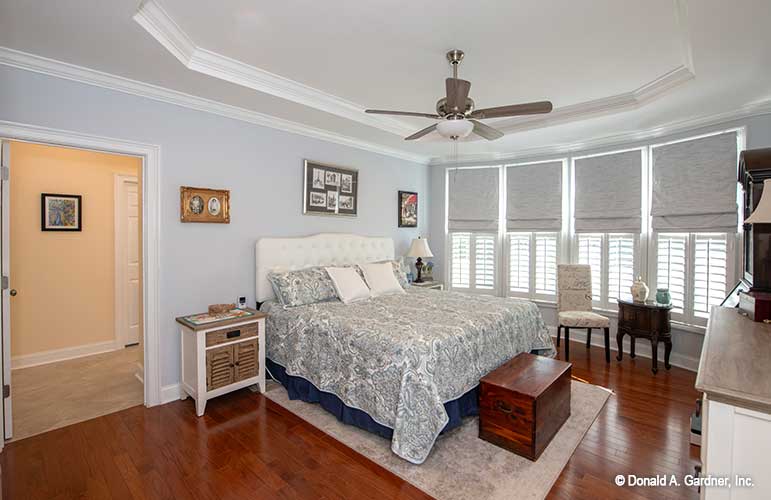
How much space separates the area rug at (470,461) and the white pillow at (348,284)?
3.83 ft

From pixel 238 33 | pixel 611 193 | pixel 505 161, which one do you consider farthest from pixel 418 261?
pixel 238 33

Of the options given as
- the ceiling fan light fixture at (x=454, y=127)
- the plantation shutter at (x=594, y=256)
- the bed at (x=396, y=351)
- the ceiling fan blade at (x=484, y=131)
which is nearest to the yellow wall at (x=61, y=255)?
the bed at (x=396, y=351)

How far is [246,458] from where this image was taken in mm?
2461

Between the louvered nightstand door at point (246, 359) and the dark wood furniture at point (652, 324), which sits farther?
the dark wood furniture at point (652, 324)

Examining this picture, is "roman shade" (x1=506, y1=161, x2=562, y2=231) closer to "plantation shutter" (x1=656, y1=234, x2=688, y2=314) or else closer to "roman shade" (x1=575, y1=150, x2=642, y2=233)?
"roman shade" (x1=575, y1=150, x2=642, y2=233)

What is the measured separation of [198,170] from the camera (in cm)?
346

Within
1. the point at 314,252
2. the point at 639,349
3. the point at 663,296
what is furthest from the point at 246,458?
the point at 639,349

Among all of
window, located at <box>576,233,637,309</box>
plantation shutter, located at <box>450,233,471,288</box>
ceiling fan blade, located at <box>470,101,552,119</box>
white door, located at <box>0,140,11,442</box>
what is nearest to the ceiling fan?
ceiling fan blade, located at <box>470,101,552,119</box>

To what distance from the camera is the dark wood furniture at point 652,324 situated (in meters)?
3.99

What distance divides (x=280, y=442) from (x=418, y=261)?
3.65m

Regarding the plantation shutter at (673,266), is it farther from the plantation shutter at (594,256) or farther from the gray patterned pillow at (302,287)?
the gray patterned pillow at (302,287)

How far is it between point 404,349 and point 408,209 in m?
3.63

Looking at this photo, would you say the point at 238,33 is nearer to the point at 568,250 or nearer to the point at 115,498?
the point at 115,498

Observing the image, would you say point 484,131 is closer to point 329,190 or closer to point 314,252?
point 329,190
